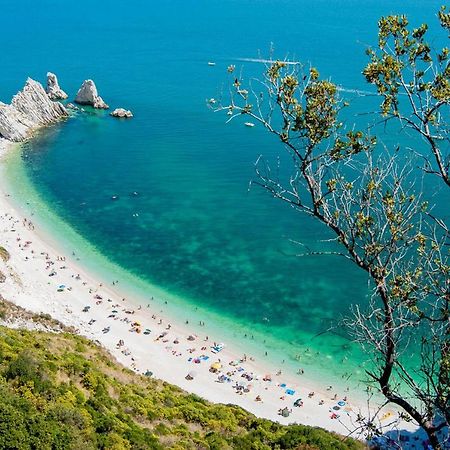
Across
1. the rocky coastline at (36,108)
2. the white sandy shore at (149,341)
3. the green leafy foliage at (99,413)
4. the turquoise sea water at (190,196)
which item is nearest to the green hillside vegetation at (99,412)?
the green leafy foliage at (99,413)

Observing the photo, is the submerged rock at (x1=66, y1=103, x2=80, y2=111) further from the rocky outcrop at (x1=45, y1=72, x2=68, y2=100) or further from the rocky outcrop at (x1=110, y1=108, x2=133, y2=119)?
the rocky outcrop at (x1=110, y1=108, x2=133, y2=119)

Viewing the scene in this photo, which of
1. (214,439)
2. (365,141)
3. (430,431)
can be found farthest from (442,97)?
(214,439)

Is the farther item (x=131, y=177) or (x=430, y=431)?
(x=131, y=177)

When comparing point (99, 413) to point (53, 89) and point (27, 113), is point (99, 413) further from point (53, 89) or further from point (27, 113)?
point (53, 89)

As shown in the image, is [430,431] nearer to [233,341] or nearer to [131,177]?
[233,341]

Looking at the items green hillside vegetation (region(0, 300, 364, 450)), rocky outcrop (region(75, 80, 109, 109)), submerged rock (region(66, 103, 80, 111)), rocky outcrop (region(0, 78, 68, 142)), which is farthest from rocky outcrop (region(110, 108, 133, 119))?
green hillside vegetation (region(0, 300, 364, 450))

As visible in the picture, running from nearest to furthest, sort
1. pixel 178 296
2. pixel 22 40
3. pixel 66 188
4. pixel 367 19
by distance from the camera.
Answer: pixel 178 296, pixel 66 188, pixel 22 40, pixel 367 19

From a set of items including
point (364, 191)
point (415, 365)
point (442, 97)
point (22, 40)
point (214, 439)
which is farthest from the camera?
point (22, 40)
